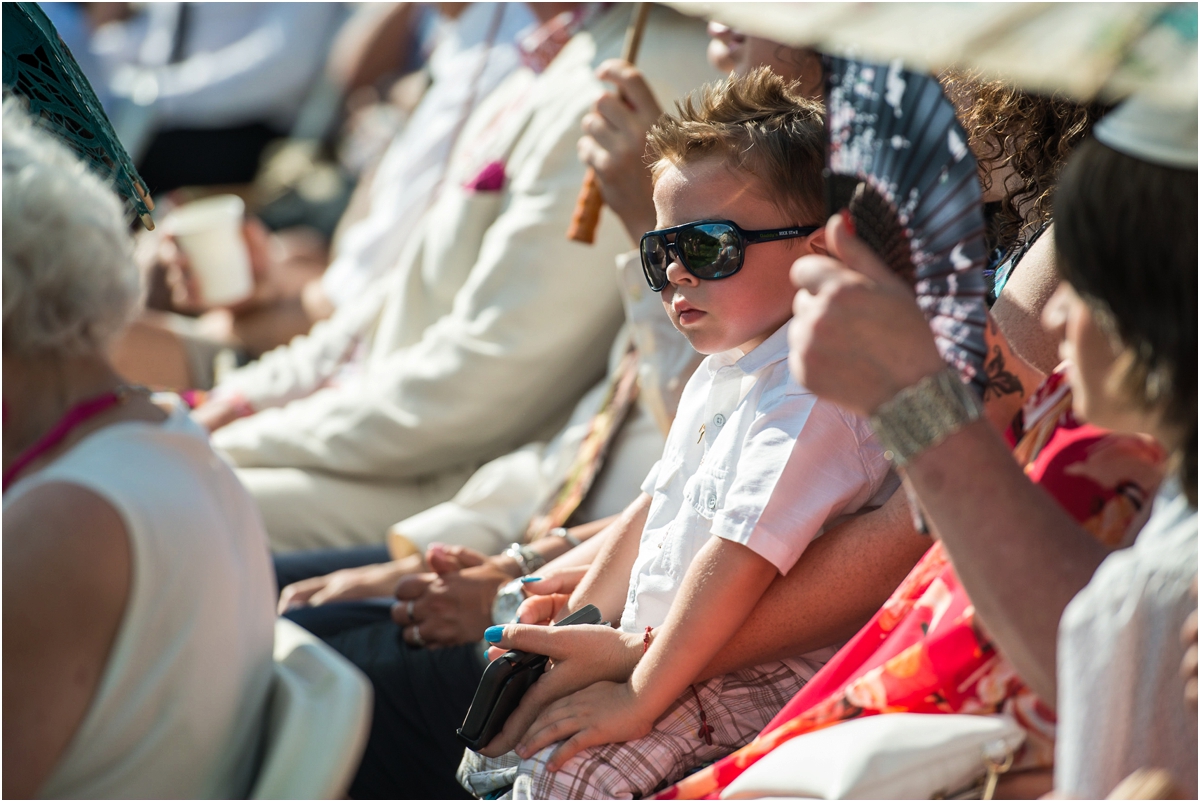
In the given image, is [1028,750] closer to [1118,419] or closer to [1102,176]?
[1118,419]

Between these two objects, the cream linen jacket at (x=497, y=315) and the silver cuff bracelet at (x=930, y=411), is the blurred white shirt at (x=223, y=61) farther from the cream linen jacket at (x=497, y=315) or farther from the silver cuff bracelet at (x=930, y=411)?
the silver cuff bracelet at (x=930, y=411)

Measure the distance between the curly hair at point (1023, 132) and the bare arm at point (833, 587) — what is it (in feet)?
2.27

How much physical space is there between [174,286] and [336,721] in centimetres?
302

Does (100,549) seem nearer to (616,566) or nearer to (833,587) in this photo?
(616,566)

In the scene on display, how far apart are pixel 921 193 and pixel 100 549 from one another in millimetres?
1000

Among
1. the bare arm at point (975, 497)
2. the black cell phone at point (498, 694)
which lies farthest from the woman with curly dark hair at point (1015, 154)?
the black cell phone at point (498, 694)

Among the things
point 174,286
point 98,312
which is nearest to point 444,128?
point 174,286

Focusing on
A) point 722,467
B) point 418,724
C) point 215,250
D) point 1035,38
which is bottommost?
point 418,724

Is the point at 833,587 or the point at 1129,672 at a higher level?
the point at 1129,672

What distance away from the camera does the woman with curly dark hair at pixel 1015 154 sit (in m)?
1.88

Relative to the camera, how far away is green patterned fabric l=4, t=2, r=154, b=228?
6.26 feet

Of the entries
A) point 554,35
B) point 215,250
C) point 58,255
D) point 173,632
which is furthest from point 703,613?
point 215,250

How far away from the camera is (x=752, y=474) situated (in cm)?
150

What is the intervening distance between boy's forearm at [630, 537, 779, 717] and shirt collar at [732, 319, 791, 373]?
0.86ft
